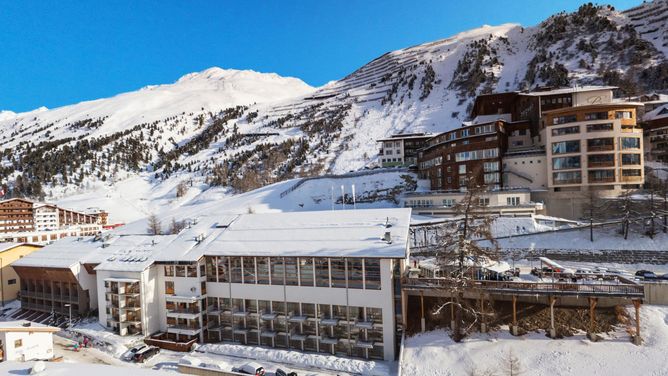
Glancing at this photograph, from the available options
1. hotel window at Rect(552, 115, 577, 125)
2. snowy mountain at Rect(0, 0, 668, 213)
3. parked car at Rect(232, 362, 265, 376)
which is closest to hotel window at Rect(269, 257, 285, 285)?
parked car at Rect(232, 362, 265, 376)

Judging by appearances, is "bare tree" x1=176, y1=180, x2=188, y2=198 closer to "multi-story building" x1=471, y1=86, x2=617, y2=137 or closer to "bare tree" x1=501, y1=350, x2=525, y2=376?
"multi-story building" x1=471, y1=86, x2=617, y2=137

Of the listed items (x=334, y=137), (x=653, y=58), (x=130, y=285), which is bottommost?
(x=130, y=285)

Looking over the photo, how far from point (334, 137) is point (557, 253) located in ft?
374

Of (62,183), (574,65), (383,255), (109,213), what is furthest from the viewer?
(62,183)

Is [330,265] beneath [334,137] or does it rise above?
beneath

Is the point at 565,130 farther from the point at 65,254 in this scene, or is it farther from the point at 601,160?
the point at 65,254

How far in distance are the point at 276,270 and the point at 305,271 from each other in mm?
2662

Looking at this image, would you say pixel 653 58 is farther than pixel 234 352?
Yes

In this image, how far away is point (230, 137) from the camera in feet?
575

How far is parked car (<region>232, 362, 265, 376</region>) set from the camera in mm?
23862

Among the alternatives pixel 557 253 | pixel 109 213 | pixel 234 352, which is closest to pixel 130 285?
pixel 234 352

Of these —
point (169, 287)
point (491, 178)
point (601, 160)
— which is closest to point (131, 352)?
point (169, 287)

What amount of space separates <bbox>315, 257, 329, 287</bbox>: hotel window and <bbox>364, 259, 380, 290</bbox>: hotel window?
126 inches

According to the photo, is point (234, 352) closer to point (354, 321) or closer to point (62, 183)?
point (354, 321)
